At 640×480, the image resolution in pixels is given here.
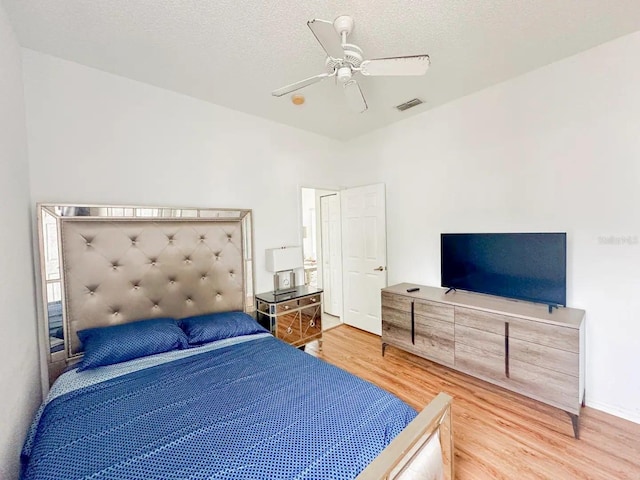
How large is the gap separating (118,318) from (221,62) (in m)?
2.17

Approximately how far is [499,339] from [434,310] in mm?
562

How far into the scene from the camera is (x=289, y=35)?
1.82 meters

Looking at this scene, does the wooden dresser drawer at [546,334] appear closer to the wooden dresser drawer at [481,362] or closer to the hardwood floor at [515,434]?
the wooden dresser drawer at [481,362]

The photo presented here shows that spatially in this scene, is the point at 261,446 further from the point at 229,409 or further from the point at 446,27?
the point at 446,27

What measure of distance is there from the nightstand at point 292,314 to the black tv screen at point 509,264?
1.48m

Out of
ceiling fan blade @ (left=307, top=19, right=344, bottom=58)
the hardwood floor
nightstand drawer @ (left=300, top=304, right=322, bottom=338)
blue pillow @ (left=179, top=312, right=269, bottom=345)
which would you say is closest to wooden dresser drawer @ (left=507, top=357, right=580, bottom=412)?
the hardwood floor

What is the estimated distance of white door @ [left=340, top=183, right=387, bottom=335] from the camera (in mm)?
3633

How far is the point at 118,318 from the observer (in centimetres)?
213

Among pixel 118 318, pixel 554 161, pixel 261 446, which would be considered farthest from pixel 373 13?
pixel 118 318

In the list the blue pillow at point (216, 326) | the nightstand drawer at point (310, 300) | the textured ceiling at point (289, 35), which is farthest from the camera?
the nightstand drawer at point (310, 300)

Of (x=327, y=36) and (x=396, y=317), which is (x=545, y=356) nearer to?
(x=396, y=317)

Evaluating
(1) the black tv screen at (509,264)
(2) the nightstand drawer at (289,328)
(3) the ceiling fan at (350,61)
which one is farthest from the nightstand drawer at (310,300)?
(3) the ceiling fan at (350,61)

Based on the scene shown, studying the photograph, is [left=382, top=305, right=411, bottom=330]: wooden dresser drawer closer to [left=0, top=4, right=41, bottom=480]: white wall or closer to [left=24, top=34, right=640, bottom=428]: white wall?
[left=24, top=34, right=640, bottom=428]: white wall

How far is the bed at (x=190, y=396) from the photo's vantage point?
104cm
